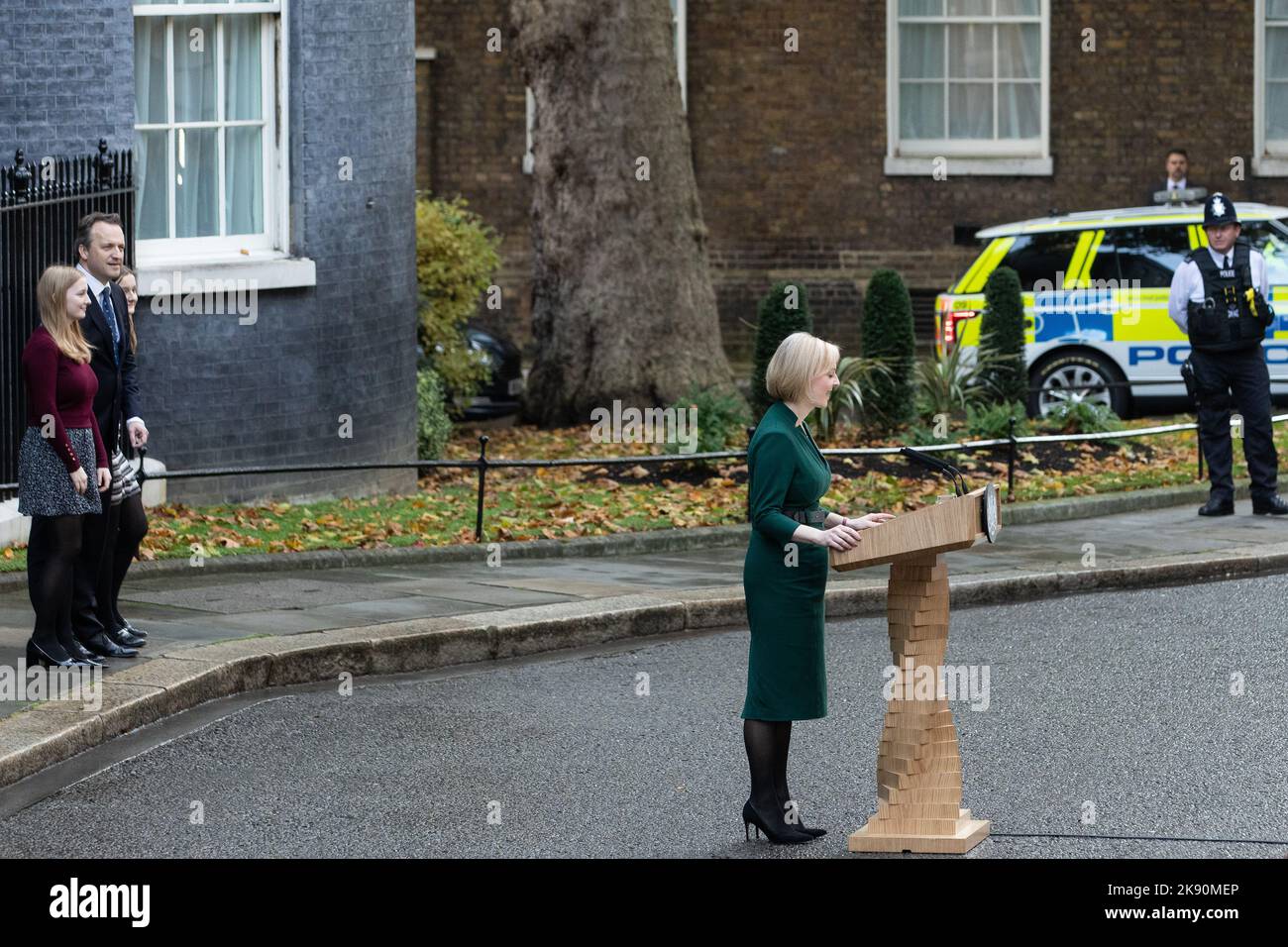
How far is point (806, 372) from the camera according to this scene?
269 inches

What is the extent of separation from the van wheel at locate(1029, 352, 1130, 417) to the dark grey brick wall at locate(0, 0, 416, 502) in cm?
577

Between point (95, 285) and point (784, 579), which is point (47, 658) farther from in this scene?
point (784, 579)

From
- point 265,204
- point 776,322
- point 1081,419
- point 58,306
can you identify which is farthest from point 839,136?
point 58,306

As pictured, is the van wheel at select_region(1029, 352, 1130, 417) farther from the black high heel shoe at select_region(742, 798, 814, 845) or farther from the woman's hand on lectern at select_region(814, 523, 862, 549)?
the woman's hand on lectern at select_region(814, 523, 862, 549)

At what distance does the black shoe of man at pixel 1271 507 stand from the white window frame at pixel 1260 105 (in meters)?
13.0

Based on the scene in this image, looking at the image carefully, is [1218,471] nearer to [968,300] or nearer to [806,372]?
[968,300]

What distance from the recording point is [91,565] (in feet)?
30.5

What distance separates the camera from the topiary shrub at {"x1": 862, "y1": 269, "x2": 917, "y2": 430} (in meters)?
16.8

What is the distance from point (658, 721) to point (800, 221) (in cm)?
1816

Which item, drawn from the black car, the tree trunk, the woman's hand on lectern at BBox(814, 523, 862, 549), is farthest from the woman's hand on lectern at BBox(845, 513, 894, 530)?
the black car

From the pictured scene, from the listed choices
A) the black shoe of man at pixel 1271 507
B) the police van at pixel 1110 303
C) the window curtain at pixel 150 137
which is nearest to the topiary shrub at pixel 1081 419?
the police van at pixel 1110 303

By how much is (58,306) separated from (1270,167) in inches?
793

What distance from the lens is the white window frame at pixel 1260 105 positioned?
85.4 feet

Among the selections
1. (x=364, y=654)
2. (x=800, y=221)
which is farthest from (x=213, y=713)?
(x=800, y=221)
